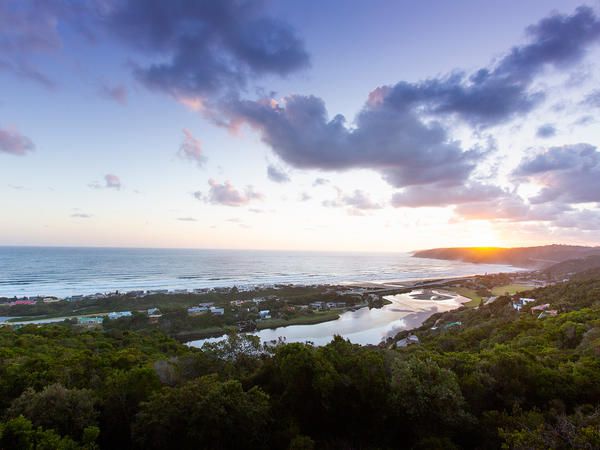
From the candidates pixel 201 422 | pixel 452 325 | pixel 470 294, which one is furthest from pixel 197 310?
pixel 470 294

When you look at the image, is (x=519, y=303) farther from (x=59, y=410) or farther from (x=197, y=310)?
(x=59, y=410)

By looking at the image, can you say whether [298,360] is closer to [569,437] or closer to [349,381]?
[349,381]

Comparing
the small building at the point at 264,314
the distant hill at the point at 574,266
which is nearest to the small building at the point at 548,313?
the small building at the point at 264,314

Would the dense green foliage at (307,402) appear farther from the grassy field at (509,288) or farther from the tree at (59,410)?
the grassy field at (509,288)

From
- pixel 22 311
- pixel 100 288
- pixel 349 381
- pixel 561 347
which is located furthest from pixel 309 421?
pixel 100 288

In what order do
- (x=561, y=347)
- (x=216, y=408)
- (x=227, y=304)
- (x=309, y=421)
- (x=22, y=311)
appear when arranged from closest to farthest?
1. (x=216, y=408)
2. (x=309, y=421)
3. (x=561, y=347)
4. (x=22, y=311)
5. (x=227, y=304)

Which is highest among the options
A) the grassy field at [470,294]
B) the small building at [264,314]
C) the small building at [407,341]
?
the small building at [407,341]
